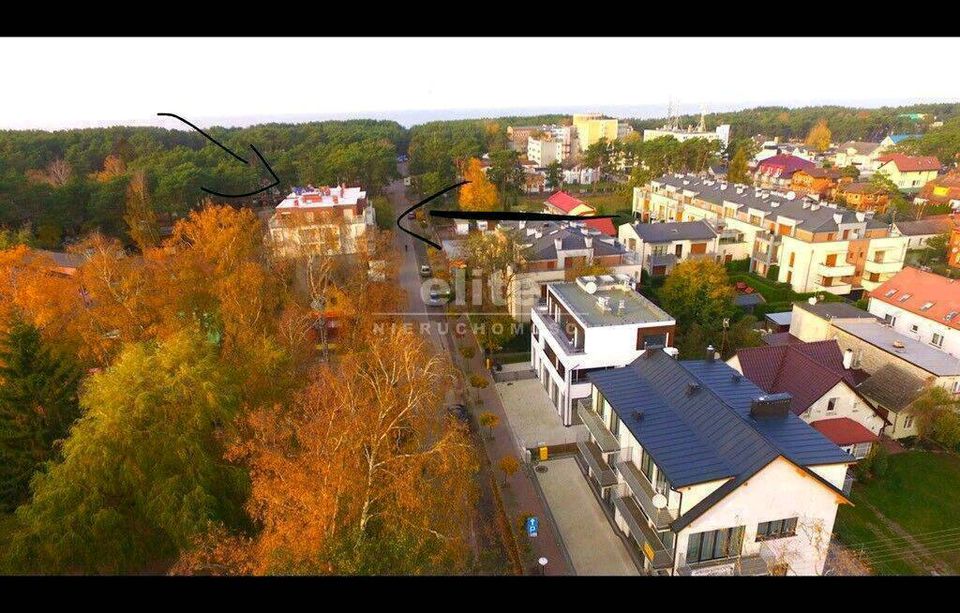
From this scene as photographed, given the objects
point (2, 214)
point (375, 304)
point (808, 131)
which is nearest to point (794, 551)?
point (375, 304)

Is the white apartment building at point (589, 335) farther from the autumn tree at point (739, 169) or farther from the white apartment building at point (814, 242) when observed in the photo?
the autumn tree at point (739, 169)

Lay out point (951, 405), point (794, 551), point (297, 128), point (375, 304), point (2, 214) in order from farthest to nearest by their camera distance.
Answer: point (297, 128)
point (2, 214)
point (375, 304)
point (951, 405)
point (794, 551)

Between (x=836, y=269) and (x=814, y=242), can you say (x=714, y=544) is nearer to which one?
(x=814, y=242)

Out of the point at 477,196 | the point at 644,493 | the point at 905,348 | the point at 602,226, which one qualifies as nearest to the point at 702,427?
the point at 644,493
